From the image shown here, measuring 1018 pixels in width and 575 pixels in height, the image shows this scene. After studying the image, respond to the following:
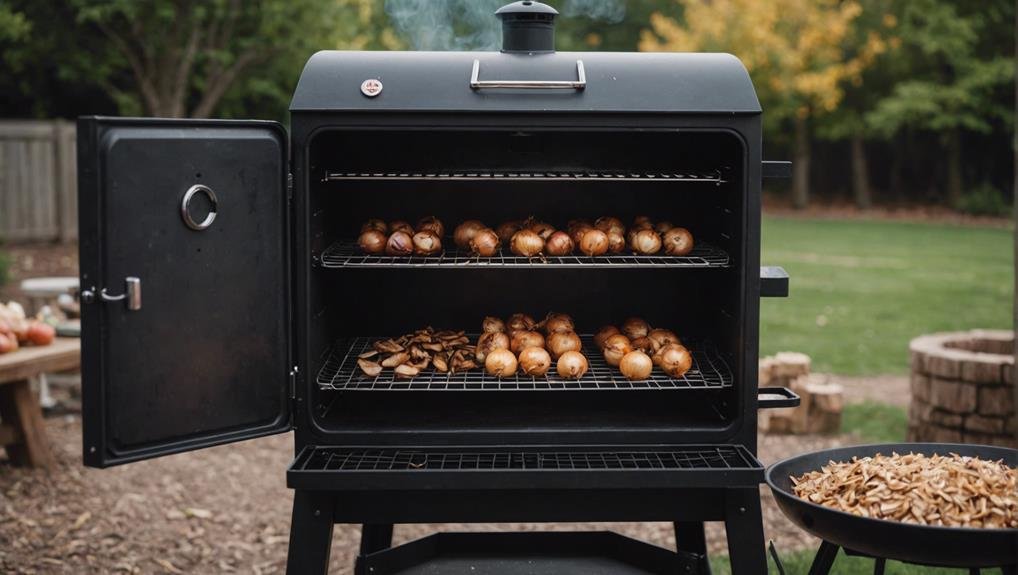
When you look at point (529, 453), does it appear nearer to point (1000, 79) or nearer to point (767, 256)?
point (767, 256)

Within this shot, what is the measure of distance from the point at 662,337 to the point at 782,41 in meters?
17.8

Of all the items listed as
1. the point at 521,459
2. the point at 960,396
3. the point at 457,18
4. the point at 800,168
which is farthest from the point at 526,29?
the point at 457,18

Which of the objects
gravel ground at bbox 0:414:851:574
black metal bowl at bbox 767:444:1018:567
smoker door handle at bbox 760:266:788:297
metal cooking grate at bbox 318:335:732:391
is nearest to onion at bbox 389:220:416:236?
metal cooking grate at bbox 318:335:732:391

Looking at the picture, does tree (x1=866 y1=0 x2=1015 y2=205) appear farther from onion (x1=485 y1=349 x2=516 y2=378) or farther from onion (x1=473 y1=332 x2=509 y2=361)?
onion (x1=485 y1=349 x2=516 y2=378)

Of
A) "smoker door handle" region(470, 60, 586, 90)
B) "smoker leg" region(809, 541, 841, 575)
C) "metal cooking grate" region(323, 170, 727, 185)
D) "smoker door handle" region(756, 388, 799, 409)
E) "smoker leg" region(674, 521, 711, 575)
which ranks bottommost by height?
"smoker leg" region(674, 521, 711, 575)

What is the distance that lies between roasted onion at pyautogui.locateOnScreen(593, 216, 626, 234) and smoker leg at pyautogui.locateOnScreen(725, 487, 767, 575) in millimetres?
967

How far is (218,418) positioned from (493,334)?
0.94m

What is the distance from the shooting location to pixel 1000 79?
20.0 metres

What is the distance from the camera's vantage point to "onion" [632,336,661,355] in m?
3.15

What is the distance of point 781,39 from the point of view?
1961 cm

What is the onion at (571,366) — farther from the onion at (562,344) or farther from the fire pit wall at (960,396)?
the fire pit wall at (960,396)

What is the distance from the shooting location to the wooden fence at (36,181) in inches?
527

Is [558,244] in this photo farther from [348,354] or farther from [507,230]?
[348,354]

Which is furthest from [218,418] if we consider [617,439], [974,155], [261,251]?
[974,155]
